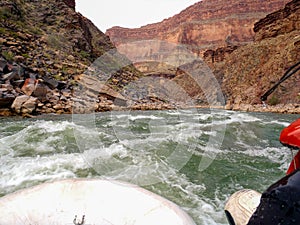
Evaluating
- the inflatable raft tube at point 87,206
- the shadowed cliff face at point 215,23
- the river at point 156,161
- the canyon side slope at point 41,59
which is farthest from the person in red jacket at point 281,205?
the shadowed cliff face at point 215,23

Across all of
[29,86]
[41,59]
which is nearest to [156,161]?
[29,86]

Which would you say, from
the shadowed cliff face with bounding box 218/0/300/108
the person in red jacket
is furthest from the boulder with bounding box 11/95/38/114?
the shadowed cliff face with bounding box 218/0/300/108

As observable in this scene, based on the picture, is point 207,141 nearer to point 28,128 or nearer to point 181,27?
point 28,128

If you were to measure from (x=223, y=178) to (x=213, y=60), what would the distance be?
63062 mm

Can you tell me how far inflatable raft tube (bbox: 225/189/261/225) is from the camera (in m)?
1.78

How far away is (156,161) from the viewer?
5.23 meters

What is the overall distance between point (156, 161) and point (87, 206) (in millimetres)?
3456

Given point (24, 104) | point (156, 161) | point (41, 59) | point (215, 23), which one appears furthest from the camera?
point (215, 23)

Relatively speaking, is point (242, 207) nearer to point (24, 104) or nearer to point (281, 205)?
point (281, 205)

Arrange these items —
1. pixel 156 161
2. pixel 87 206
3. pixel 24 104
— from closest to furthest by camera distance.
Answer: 1. pixel 87 206
2. pixel 156 161
3. pixel 24 104

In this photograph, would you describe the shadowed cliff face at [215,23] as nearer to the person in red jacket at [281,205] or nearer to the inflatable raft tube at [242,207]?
the inflatable raft tube at [242,207]

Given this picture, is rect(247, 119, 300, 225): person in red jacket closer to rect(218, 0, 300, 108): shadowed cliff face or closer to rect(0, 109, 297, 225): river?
rect(0, 109, 297, 225): river

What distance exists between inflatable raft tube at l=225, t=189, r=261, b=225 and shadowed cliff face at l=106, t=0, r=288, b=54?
102 meters

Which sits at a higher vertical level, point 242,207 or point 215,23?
point 215,23
